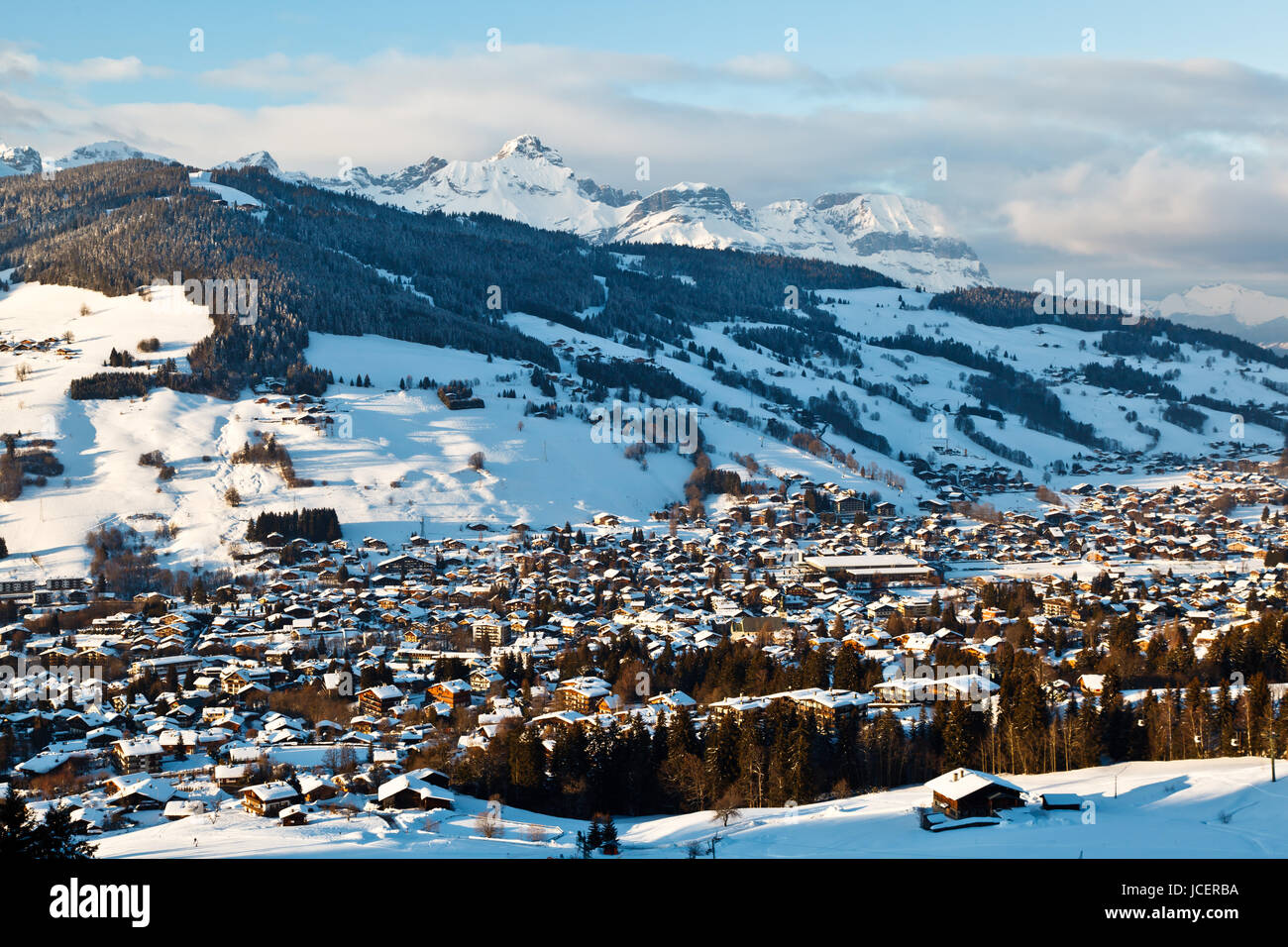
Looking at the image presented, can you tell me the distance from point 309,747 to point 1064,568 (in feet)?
170

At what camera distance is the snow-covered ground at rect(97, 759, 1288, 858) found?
22.6 meters

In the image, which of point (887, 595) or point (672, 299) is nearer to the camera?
point (887, 595)

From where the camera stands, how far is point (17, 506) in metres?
76.9

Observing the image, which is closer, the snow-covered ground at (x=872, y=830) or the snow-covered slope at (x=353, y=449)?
the snow-covered ground at (x=872, y=830)

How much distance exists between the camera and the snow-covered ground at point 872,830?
22562 mm

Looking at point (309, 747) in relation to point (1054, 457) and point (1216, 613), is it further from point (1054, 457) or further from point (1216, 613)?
point (1054, 457)

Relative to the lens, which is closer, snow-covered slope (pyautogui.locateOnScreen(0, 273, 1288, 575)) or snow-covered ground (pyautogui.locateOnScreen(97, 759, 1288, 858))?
snow-covered ground (pyautogui.locateOnScreen(97, 759, 1288, 858))

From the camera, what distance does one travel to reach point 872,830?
26047mm

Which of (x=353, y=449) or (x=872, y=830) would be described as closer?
(x=872, y=830)

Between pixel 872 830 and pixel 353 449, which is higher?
pixel 353 449

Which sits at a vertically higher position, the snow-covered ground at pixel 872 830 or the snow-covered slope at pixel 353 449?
the snow-covered slope at pixel 353 449

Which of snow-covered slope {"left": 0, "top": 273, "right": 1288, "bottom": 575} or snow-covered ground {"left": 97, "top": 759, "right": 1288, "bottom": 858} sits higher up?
snow-covered slope {"left": 0, "top": 273, "right": 1288, "bottom": 575}
